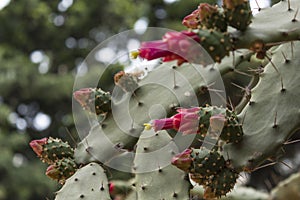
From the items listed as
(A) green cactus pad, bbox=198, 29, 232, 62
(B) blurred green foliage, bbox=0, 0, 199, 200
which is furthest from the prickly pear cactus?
(B) blurred green foliage, bbox=0, 0, 199, 200

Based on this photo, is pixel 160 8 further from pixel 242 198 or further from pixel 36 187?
pixel 242 198

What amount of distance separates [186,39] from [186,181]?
642 mm

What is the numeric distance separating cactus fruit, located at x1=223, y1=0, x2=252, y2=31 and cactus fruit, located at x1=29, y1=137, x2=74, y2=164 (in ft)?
2.86

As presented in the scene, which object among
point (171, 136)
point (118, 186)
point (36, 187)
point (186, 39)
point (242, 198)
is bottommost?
point (36, 187)

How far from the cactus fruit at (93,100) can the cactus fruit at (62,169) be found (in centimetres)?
21

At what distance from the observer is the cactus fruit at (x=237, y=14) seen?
1.47m

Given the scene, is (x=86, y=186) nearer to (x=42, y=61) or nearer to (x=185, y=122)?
(x=185, y=122)

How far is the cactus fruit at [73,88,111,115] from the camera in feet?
6.86

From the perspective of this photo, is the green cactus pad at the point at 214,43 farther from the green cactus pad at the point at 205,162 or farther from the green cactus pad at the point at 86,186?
the green cactus pad at the point at 86,186

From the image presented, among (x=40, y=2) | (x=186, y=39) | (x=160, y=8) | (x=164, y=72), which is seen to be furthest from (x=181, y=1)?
(x=186, y=39)

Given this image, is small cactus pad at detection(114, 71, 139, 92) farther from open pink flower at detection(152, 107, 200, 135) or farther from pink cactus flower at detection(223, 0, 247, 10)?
pink cactus flower at detection(223, 0, 247, 10)

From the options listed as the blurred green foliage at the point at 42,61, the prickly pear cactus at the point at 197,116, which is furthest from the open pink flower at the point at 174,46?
the blurred green foliage at the point at 42,61

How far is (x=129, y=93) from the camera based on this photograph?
2193mm

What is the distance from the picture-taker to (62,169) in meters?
2.02
